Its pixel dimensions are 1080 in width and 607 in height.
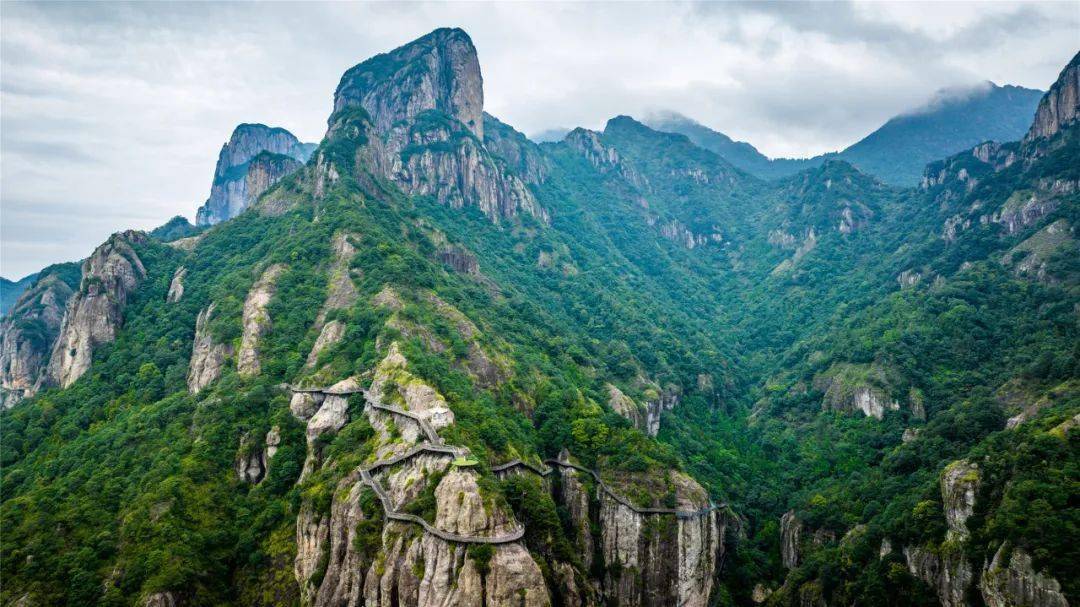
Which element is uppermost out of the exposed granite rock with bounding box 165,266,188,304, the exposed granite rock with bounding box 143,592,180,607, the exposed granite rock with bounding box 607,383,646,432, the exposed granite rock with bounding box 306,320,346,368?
the exposed granite rock with bounding box 165,266,188,304

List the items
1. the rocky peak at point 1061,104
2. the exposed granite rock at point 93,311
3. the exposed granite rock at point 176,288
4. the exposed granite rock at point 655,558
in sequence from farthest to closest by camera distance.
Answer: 1. the rocky peak at point 1061,104
2. the exposed granite rock at point 176,288
3. the exposed granite rock at point 93,311
4. the exposed granite rock at point 655,558

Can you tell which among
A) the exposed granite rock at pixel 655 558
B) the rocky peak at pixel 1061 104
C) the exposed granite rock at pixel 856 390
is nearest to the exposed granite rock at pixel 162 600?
the exposed granite rock at pixel 655 558

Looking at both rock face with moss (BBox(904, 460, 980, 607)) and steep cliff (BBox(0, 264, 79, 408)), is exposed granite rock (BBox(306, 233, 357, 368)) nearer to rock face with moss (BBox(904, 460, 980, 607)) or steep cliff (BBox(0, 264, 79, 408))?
steep cliff (BBox(0, 264, 79, 408))

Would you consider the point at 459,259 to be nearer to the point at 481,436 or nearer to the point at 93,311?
the point at 93,311

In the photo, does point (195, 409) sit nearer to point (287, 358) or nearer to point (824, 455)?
point (287, 358)

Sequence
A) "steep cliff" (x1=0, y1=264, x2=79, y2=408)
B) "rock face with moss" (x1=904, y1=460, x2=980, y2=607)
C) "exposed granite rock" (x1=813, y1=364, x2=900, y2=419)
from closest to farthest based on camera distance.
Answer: "rock face with moss" (x1=904, y1=460, x2=980, y2=607), "exposed granite rock" (x1=813, y1=364, x2=900, y2=419), "steep cliff" (x1=0, y1=264, x2=79, y2=408)

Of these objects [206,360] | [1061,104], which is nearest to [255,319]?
[206,360]

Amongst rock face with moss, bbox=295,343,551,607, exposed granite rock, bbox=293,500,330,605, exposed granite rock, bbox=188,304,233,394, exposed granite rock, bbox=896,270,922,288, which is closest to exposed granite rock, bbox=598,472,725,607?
rock face with moss, bbox=295,343,551,607

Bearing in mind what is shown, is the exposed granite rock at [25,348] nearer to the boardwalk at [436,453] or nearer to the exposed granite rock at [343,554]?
the boardwalk at [436,453]
